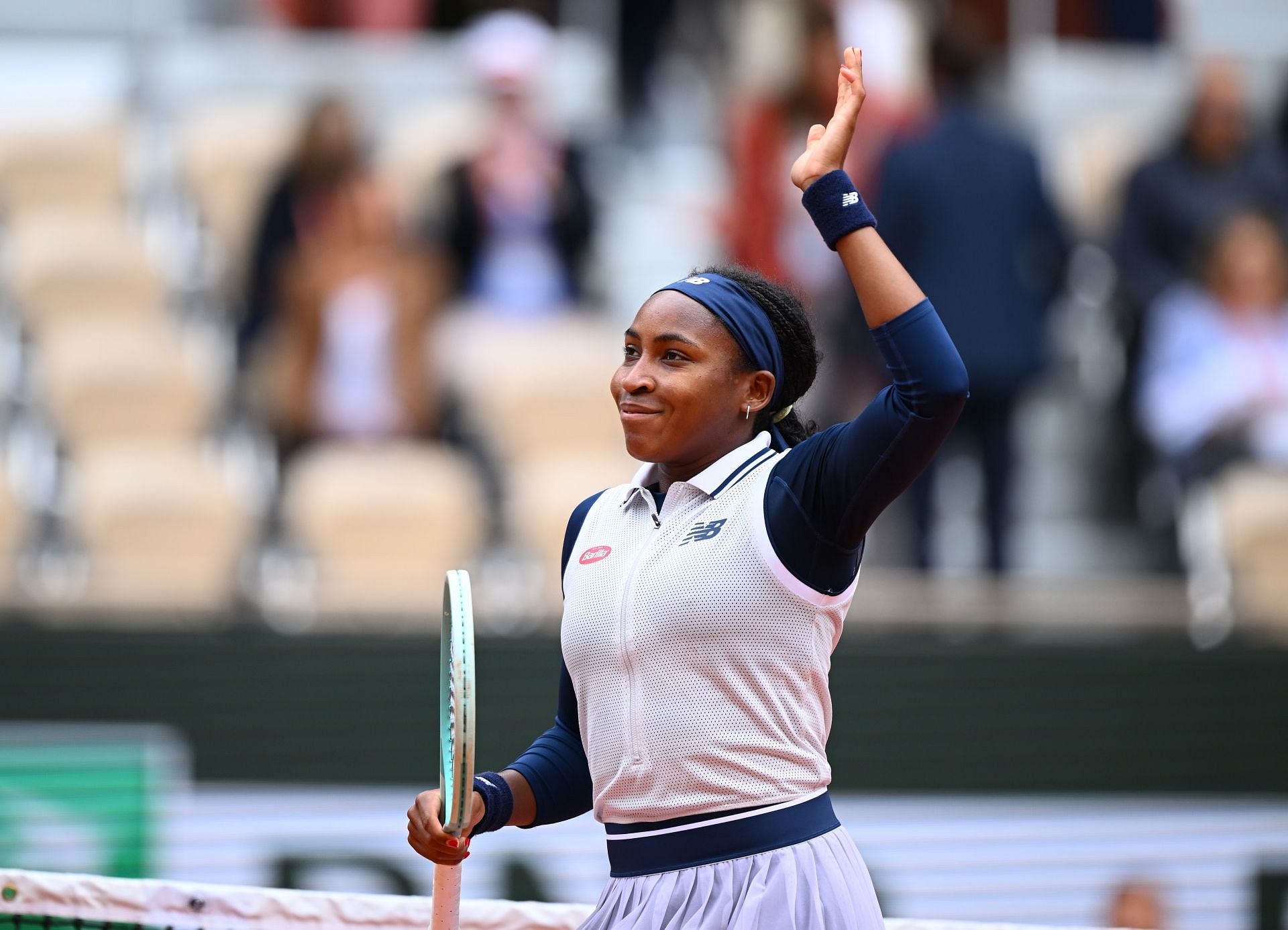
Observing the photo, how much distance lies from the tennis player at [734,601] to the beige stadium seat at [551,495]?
4666 millimetres

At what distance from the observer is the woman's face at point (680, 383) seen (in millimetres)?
3064

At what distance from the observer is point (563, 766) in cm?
328

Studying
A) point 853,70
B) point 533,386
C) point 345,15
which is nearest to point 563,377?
point 533,386

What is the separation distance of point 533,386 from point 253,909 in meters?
5.15

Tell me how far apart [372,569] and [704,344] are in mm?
5117

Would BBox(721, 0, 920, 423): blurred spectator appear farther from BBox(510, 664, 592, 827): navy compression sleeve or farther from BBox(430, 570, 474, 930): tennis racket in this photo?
BBox(430, 570, 474, 930): tennis racket

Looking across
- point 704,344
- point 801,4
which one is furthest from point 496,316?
point 704,344

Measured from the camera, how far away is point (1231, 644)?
7.36m

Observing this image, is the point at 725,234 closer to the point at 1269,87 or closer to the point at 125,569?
the point at 125,569

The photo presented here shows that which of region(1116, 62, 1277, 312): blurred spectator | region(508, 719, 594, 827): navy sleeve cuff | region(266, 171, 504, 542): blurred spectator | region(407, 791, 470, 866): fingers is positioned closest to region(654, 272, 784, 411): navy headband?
region(508, 719, 594, 827): navy sleeve cuff

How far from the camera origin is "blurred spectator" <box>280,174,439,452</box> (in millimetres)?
8281

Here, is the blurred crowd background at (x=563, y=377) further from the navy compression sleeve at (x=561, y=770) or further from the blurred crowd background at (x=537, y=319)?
the navy compression sleeve at (x=561, y=770)

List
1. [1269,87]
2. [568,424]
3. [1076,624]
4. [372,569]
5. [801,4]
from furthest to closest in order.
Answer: [1269,87] < [801,4] < [568,424] < [372,569] < [1076,624]

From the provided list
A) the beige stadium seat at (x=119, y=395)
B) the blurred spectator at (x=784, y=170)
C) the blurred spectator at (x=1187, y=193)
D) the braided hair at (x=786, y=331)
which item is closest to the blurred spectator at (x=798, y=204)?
the blurred spectator at (x=784, y=170)
